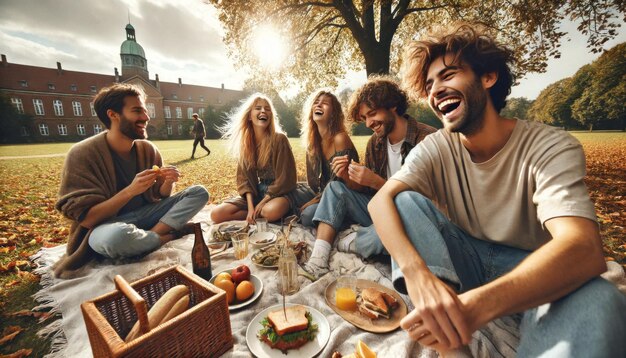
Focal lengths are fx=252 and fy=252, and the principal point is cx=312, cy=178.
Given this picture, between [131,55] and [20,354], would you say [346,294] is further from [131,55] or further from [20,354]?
[131,55]

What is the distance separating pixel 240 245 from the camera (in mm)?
2986

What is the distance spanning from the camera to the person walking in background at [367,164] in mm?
3116

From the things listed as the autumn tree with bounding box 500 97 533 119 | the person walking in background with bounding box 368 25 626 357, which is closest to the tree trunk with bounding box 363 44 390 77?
the person walking in background with bounding box 368 25 626 357

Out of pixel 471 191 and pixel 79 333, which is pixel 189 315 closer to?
pixel 79 333

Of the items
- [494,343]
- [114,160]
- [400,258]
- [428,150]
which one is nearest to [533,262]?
[400,258]

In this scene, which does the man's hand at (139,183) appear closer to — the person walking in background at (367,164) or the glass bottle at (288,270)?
the glass bottle at (288,270)

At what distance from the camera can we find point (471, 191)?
81.5 inches

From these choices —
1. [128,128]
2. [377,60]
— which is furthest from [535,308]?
[377,60]

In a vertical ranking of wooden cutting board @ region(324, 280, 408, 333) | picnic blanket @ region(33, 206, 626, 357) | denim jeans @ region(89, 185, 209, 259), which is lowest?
picnic blanket @ region(33, 206, 626, 357)

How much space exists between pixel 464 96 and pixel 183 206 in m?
3.66

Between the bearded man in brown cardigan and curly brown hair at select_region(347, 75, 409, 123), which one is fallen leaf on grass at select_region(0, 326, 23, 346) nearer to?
the bearded man in brown cardigan

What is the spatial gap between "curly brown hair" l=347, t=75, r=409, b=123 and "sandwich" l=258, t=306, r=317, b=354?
9.35 ft

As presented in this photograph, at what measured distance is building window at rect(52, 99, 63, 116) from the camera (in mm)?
43781

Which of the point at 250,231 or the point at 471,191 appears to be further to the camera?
the point at 250,231
